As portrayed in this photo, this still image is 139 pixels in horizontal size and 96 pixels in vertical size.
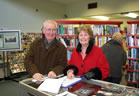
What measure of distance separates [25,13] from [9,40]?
182 cm

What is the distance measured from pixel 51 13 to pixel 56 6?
0.52m

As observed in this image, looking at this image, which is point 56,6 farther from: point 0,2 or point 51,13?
point 0,2

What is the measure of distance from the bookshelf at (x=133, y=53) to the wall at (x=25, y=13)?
403 cm

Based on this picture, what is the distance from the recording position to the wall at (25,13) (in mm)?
5395

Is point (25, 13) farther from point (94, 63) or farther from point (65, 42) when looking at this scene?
point (94, 63)

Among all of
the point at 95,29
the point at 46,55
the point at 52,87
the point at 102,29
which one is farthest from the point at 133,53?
the point at 52,87

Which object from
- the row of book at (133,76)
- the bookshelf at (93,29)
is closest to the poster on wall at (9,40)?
the bookshelf at (93,29)

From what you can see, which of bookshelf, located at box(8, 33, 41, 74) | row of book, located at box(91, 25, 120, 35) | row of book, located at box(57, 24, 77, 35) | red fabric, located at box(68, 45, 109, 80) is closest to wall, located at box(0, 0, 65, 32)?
bookshelf, located at box(8, 33, 41, 74)

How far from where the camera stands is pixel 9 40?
15.3 ft

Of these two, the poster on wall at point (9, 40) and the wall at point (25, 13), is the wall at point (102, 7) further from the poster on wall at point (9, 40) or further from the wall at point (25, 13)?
the poster on wall at point (9, 40)

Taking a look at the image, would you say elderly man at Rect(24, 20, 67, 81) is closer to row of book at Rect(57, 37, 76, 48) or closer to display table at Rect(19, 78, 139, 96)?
display table at Rect(19, 78, 139, 96)

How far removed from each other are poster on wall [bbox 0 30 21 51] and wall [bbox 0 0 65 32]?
82 centimetres

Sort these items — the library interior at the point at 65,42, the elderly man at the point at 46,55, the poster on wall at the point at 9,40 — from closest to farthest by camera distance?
the library interior at the point at 65,42 < the elderly man at the point at 46,55 < the poster on wall at the point at 9,40

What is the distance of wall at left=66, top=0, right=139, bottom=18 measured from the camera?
18.4ft
